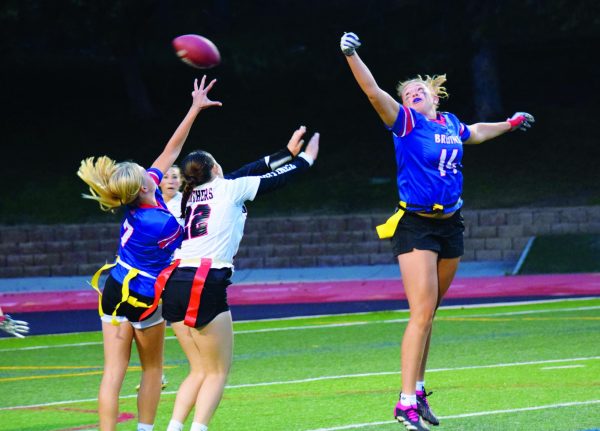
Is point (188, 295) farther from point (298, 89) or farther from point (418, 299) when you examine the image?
point (298, 89)

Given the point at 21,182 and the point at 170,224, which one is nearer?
the point at 170,224

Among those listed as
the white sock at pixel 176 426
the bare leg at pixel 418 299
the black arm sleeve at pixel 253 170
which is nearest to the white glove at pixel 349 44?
the black arm sleeve at pixel 253 170

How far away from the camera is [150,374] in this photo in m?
8.46

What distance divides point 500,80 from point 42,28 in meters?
11.3

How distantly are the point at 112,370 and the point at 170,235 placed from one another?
98 cm

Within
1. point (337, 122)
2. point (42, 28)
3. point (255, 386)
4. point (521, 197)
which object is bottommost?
point (255, 386)

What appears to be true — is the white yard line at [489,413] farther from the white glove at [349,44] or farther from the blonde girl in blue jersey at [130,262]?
the white glove at [349,44]

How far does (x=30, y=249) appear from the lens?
82.0 feet

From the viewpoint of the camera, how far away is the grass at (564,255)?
2267 centimetres

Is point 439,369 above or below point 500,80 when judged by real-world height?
below

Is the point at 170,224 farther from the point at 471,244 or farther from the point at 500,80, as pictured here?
the point at 500,80

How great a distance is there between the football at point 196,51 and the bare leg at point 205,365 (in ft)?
9.29

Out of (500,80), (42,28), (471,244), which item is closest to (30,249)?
(42,28)

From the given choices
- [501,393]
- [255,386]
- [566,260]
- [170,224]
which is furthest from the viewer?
[566,260]
